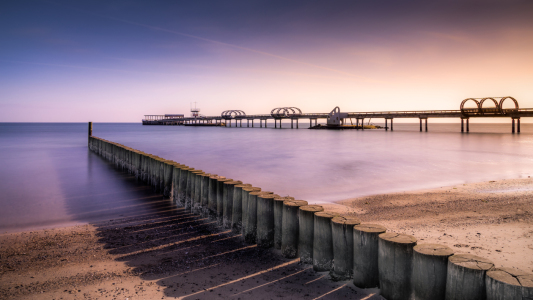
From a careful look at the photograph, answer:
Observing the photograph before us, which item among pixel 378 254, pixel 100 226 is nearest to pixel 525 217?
pixel 378 254

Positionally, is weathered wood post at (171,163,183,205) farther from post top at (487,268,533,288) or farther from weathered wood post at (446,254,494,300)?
post top at (487,268,533,288)

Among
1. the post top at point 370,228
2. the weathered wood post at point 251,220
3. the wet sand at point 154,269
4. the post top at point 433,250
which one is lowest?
the wet sand at point 154,269

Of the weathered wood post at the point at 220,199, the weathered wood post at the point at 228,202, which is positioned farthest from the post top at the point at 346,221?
the weathered wood post at the point at 220,199

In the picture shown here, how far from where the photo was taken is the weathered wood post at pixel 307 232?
4125 mm

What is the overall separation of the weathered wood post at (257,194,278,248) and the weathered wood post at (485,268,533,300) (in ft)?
9.33

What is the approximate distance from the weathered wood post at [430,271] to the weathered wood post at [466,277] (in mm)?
65

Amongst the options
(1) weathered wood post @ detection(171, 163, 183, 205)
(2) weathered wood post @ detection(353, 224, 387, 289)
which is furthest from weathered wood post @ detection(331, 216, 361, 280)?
(1) weathered wood post @ detection(171, 163, 183, 205)

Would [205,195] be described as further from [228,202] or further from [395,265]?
[395,265]

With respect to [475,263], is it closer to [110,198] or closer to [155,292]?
[155,292]

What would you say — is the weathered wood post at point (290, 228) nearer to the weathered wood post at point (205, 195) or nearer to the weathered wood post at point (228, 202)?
the weathered wood post at point (228, 202)

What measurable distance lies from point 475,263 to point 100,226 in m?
6.77

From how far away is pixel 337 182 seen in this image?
13000 millimetres

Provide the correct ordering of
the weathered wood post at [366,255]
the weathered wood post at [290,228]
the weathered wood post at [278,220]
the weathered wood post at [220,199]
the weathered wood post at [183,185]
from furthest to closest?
the weathered wood post at [183,185]
the weathered wood post at [220,199]
the weathered wood post at [278,220]
the weathered wood post at [290,228]
the weathered wood post at [366,255]

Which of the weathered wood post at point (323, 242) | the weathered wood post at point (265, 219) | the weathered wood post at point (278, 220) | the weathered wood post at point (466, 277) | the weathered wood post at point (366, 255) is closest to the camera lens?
the weathered wood post at point (466, 277)
